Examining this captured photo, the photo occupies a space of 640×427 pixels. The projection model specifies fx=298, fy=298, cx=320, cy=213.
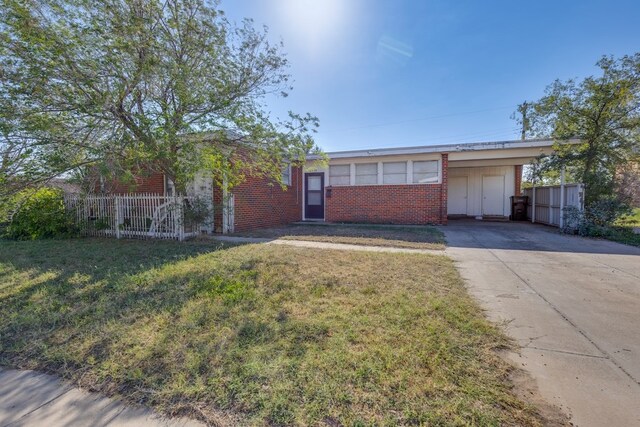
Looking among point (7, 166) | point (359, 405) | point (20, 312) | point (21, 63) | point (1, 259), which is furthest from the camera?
point (1, 259)

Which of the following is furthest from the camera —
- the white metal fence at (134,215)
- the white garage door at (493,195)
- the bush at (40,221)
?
the white garage door at (493,195)

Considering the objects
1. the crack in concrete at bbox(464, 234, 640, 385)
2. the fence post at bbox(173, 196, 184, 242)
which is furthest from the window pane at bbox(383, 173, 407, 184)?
the fence post at bbox(173, 196, 184, 242)

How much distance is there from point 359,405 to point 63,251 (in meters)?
8.12

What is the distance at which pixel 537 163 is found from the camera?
1145 cm

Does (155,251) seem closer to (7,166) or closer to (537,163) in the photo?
(7,166)

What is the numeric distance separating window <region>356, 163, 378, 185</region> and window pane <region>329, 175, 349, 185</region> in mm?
500

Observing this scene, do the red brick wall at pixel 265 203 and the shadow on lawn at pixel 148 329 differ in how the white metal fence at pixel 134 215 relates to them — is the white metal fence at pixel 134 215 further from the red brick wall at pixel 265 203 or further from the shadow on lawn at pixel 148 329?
the shadow on lawn at pixel 148 329

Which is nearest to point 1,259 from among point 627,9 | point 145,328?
point 145,328

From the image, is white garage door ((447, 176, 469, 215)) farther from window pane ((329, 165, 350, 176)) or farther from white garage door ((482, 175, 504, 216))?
window pane ((329, 165, 350, 176))

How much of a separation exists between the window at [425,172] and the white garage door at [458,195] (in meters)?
5.61

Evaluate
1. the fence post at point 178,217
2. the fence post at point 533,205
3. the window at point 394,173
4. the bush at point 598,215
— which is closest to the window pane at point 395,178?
the window at point 394,173

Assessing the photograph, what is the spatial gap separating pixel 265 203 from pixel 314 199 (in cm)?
323

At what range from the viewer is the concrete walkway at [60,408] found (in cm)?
182

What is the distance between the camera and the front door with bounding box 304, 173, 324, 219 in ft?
45.5
